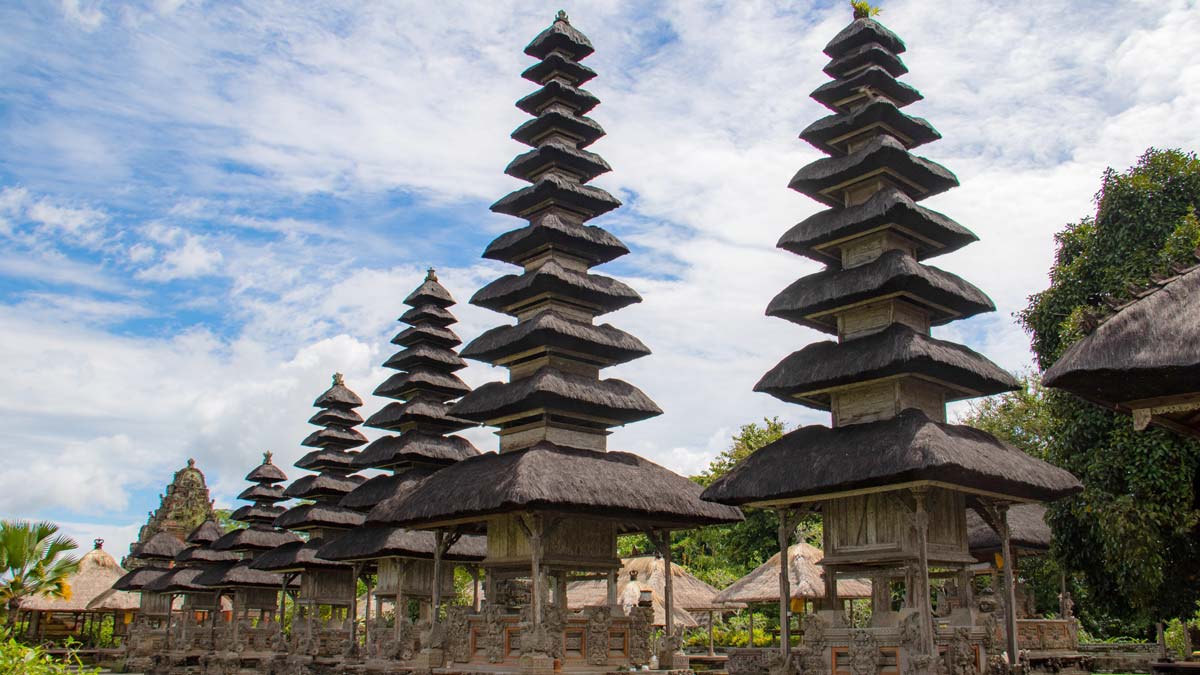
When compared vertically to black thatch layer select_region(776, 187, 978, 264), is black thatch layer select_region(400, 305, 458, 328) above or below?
above

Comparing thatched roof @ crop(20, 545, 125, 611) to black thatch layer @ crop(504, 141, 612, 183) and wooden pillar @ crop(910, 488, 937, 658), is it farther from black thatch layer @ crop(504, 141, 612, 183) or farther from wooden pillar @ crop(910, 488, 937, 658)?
wooden pillar @ crop(910, 488, 937, 658)

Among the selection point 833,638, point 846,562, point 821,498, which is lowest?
point 833,638

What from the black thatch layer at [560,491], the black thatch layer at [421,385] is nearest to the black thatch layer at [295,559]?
the black thatch layer at [421,385]

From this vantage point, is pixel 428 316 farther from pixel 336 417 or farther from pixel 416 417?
pixel 336 417

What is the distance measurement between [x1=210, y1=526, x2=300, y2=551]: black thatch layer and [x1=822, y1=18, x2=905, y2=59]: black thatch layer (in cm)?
2622

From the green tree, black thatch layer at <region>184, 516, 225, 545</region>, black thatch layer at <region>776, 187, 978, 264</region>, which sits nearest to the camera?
the green tree

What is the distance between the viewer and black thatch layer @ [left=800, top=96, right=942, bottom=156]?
21.1 metres

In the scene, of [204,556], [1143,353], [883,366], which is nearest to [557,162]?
[883,366]

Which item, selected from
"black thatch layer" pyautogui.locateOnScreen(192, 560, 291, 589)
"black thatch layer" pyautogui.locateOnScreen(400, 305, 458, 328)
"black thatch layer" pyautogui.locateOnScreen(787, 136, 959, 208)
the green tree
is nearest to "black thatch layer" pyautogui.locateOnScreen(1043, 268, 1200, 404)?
the green tree

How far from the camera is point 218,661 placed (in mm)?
33219

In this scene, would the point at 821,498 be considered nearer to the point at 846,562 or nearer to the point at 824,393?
the point at 846,562

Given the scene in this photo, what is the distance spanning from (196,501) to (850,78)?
45.9 m

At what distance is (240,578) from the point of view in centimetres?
3616

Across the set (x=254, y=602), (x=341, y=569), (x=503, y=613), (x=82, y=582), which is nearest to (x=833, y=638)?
(x=503, y=613)
